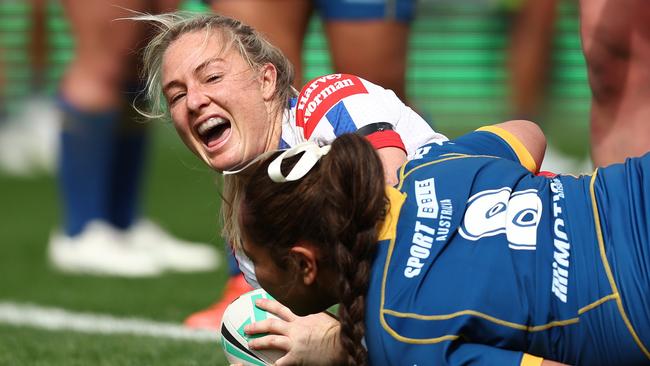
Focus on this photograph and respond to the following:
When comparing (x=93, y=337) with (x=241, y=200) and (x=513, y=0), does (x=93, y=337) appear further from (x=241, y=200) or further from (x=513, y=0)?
(x=513, y=0)

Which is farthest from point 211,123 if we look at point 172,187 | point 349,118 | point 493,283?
point 172,187

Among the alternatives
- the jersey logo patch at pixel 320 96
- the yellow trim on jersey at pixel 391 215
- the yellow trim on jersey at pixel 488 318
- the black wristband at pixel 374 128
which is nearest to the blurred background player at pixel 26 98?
the jersey logo patch at pixel 320 96

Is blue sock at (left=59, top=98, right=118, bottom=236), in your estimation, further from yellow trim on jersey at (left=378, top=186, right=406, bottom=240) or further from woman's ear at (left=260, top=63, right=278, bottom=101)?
yellow trim on jersey at (left=378, top=186, right=406, bottom=240)

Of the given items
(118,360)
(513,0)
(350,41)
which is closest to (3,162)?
(513,0)

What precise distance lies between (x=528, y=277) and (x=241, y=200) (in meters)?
0.72

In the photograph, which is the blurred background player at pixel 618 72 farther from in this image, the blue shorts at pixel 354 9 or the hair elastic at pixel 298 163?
the hair elastic at pixel 298 163

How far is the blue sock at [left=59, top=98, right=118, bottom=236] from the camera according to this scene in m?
6.06

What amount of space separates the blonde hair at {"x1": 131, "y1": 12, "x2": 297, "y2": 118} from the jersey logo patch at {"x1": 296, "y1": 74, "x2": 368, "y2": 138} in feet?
0.61

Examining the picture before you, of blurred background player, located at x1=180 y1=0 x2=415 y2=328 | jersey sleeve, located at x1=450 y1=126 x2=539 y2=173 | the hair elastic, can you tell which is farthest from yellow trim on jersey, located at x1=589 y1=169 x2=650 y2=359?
blurred background player, located at x1=180 y1=0 x2=415 y2=328

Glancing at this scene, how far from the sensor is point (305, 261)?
108 inches

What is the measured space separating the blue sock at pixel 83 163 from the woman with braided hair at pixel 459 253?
3408 millimetres

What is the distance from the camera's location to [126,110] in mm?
6320

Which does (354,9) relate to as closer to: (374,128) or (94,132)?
(374,128)

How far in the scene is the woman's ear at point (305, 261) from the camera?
271 cm
